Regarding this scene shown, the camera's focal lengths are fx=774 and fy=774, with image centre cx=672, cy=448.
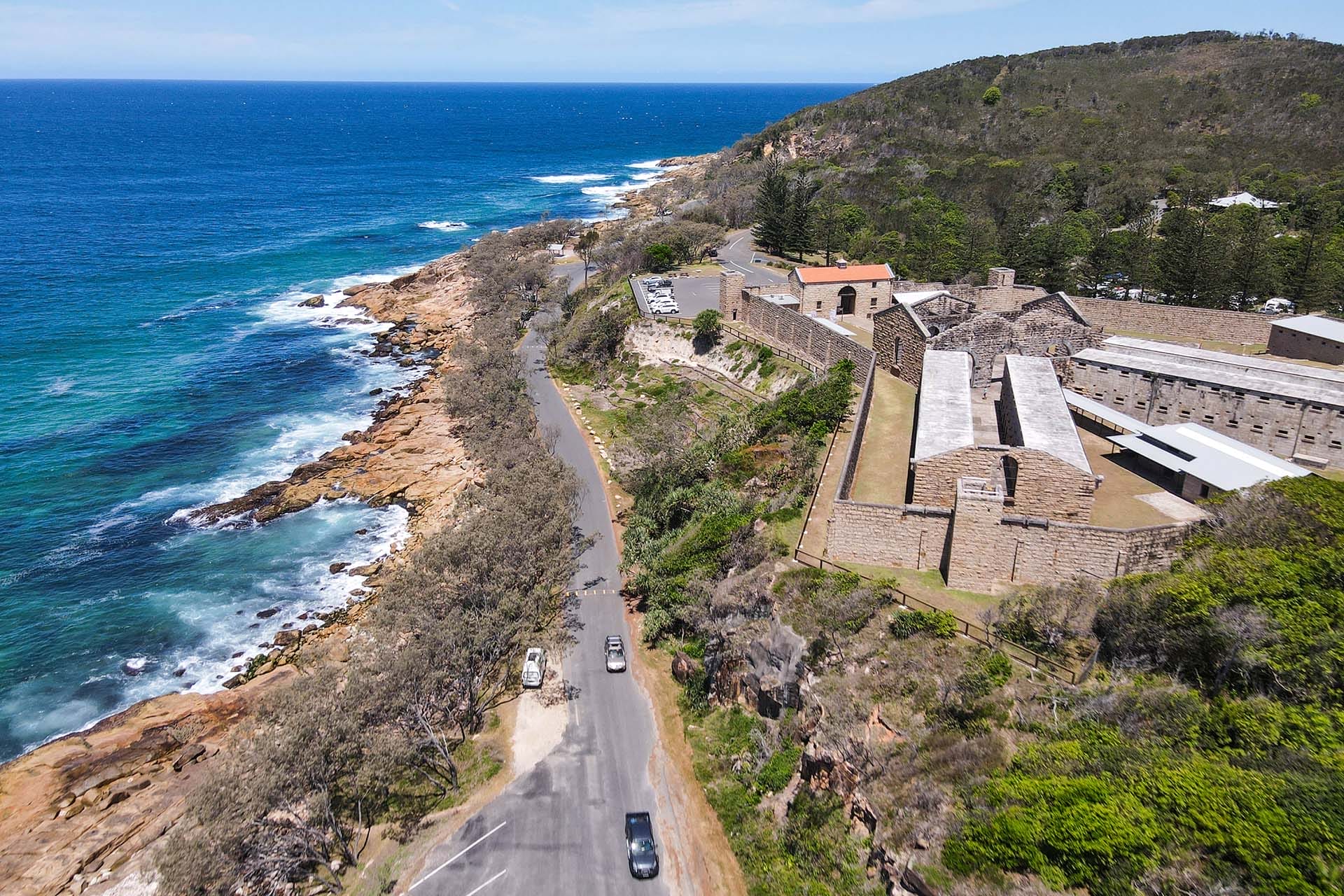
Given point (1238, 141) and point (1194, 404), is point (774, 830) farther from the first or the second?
point (1238, 141)

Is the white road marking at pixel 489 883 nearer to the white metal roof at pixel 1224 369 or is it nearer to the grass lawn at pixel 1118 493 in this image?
the grass lawn at pixel 1118 493

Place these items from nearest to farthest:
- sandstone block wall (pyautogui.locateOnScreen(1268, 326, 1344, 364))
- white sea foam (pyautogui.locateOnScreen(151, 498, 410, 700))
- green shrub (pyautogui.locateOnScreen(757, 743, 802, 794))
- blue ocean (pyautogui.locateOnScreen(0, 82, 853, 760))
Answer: green shrub (pyautogui.locateOnScreen(757, 743, 802, 794)), white sea foam (pyautogui.locateOnScreen(151, 498, 410, 700)), sandstone block wall (pyautogui.locateOnScreen(1268, 326, 1344, 364)), blue ocean (pyautogui.locateOnScreen(0, 82, 853, 760))

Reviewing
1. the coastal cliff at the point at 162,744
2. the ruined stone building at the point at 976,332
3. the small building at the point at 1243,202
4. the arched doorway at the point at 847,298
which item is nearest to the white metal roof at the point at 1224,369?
the ruined stone building at the point at 976,332

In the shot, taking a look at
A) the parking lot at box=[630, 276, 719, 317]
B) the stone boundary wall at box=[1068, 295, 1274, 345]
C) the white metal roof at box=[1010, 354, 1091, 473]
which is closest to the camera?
the white metal roof at box=[1010, 354, 1091, 473]

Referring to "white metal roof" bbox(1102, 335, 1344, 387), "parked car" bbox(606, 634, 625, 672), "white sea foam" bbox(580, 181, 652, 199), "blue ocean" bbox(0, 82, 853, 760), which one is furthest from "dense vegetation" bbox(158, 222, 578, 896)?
"white sea foam" bbox(580, 181, 652, 199)

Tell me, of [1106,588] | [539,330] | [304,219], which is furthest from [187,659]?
[304,219]

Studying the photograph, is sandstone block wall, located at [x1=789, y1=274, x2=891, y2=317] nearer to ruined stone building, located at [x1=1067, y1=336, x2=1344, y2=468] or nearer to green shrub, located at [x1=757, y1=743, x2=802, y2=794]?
ruined stone building, located at [x1=1067, y1=336, x2=1344, y2=468]
